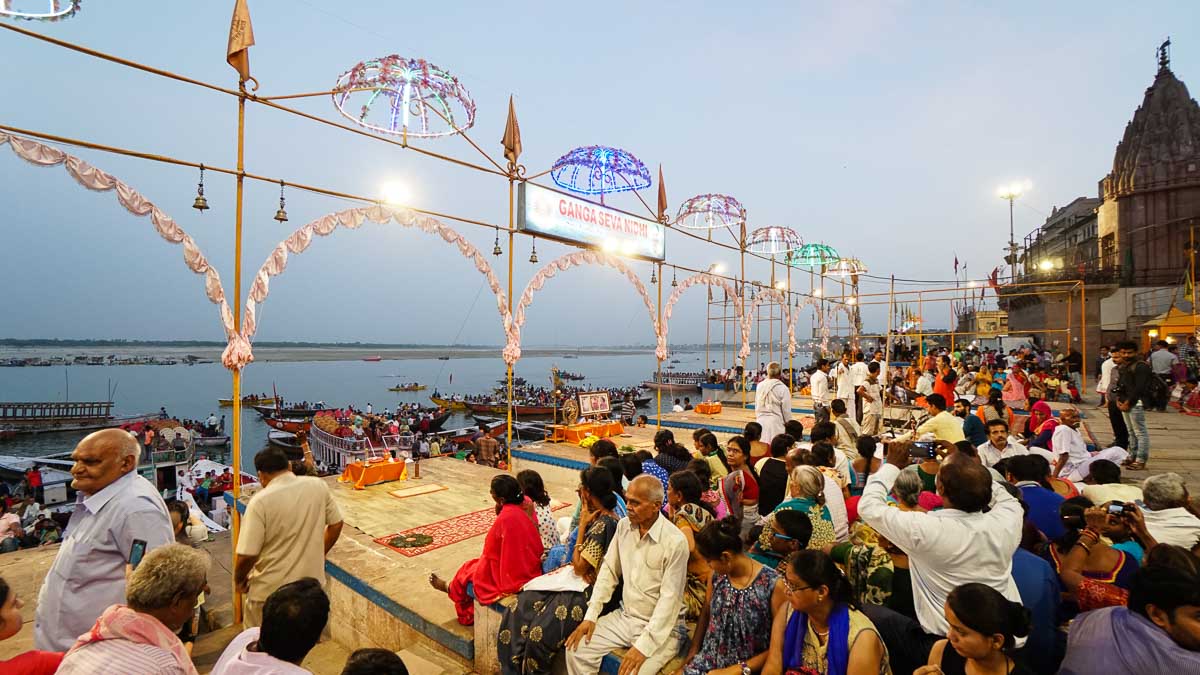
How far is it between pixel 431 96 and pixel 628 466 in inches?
221

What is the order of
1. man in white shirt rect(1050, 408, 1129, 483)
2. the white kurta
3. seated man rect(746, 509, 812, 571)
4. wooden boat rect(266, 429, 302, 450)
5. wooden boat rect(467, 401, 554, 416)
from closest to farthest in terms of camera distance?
seated man rect(746, 509, 812, 571)
man in white shirt rect(1050, 408, 1129, 483)
the white kurta
wooden boat rect(266, 429, 302, 450)
wooden boat rect(467, 401, 554, 416)

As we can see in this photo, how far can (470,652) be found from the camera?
414 centimetres

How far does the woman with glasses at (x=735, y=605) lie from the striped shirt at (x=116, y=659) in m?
2.34

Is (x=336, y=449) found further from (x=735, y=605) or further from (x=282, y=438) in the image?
(x=735, y=605)

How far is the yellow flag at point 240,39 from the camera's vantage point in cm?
545

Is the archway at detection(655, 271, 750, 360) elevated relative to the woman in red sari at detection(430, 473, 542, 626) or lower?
elevated

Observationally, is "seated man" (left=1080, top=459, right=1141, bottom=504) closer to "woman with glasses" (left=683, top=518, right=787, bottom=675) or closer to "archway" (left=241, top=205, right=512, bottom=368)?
"woman with glasses" (left=683, top=518, right=787, bottom=675)

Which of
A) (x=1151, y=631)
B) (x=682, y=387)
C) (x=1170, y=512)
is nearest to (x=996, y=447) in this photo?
(x=1170, y=512)

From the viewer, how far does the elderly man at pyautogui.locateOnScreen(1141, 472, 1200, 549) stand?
3217mm

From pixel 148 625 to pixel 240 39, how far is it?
5875 mm

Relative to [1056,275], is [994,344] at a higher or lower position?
lower

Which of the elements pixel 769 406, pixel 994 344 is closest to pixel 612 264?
pixel 769 406

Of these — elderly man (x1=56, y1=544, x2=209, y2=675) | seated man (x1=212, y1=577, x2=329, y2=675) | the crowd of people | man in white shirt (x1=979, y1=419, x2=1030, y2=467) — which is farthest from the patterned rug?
man in white shirt (x1=979, y1=419, x2=1030, y2=467)

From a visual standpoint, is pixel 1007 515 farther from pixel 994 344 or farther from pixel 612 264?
pixel 994 344
